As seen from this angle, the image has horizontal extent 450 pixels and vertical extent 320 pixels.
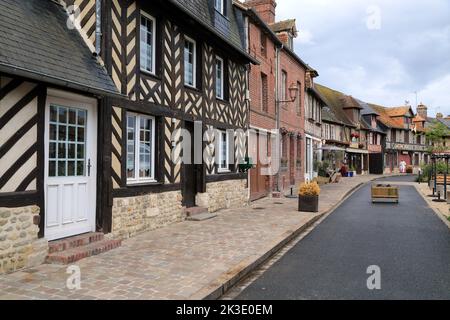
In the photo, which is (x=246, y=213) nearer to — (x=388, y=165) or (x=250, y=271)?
(x=250, y=271)

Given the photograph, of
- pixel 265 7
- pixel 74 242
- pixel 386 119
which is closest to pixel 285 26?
pixel 265 7

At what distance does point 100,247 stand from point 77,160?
1.44m

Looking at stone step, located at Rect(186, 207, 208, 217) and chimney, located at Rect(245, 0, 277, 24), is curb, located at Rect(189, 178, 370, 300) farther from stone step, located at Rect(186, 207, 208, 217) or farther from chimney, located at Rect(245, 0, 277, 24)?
chimney, located at Rect(245, 0, 277, 24)

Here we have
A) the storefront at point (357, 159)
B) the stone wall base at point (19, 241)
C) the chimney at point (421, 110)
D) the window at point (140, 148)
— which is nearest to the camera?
the stone wall base at point (19, 241)

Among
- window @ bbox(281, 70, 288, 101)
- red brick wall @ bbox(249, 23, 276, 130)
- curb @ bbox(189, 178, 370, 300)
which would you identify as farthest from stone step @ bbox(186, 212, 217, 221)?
window @ bbox(281, 70, 288, 101)

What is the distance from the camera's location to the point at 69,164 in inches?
244

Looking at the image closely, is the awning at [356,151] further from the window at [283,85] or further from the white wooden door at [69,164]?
the white wooden door at [69,164]

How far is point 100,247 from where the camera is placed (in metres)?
6.08

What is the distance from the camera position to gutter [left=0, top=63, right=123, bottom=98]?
4.62 m

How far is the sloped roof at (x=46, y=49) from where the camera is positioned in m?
4.95

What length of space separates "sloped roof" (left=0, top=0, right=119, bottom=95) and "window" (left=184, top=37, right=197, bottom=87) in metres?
3.39

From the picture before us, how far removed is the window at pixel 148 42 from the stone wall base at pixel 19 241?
13.0ft

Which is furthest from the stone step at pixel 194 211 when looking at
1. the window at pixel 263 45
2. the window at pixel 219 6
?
the window at pixel 263 45
